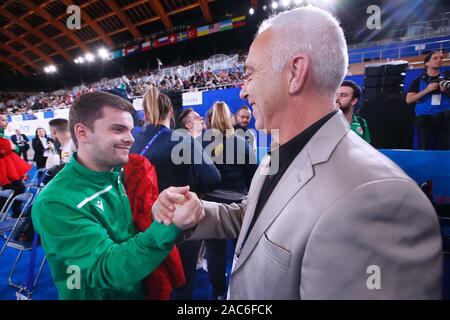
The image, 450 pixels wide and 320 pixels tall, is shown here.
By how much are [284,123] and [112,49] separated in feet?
110

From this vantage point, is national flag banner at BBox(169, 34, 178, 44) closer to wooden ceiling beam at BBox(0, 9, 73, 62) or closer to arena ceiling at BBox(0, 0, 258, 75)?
arena ceiling at BBox(0, 0, 258, 75)

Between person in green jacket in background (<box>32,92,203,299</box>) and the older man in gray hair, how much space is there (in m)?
0.19

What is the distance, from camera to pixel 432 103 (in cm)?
381

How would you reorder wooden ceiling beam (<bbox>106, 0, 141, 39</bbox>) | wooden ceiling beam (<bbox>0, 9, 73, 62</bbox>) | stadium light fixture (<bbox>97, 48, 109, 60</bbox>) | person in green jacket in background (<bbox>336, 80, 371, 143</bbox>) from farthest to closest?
stadium light fixture (<bbox>97, 48, 109, 60</bbox>)
wooden ceiling beam (<bbox>0, 9, 73, 62</bbox>)
wooden ceiling beam (<bbox>106, 0, 141, 39</bbox>)
person in green jacket in background (<bbox>336, 80, 371, 143</bbox>)

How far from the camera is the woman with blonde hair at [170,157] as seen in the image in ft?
6.75

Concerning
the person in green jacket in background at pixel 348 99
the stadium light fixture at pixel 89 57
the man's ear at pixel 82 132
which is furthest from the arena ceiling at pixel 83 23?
the man's ear at pixel 82 132

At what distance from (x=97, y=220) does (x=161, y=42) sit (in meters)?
28.8

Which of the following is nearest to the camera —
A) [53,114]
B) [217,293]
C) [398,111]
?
[217,293]

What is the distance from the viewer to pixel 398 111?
3.71 m

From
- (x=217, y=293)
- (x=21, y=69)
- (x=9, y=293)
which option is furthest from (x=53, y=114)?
(x=21, y=69)

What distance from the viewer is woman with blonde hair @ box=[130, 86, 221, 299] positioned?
2.06m

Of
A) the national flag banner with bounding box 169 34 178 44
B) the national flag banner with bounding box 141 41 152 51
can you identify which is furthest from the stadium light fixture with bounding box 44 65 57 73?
the national flag banner with bounding box 169 34 178 44

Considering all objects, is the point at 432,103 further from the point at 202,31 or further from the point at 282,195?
the point at 202,31

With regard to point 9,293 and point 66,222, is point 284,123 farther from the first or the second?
point 9,293
